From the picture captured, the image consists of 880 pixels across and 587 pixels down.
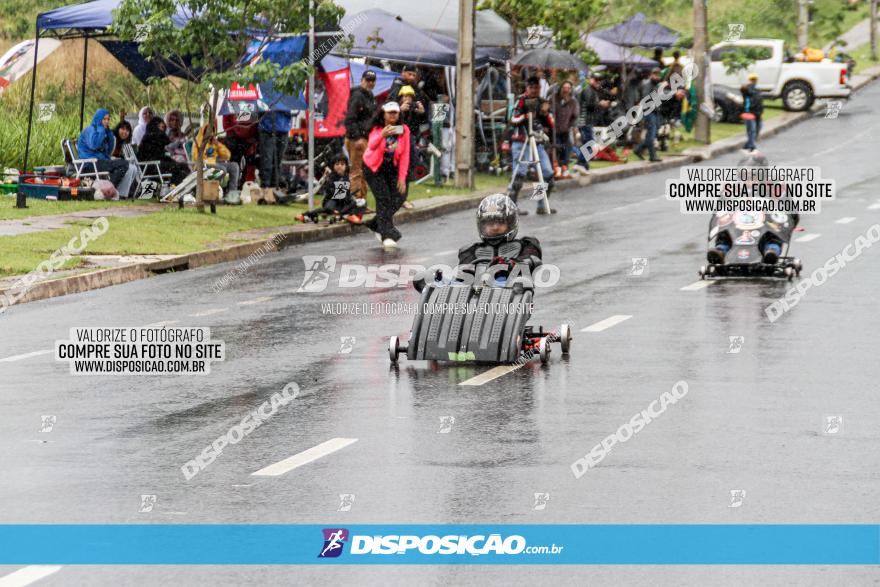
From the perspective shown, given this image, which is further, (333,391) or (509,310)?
(509,310)

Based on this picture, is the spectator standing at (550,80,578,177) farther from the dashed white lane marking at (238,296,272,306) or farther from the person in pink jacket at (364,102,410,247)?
the dashed white lane marking at (238,296,272,306)

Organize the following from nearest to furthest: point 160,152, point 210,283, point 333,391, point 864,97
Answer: point 333,391, point 210,283, point 160,152, point 864,97

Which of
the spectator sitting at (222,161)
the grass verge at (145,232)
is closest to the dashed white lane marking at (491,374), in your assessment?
the grass verge at (145,232)

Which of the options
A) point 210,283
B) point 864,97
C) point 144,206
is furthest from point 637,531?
point 864,97

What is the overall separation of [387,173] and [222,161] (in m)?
5.76

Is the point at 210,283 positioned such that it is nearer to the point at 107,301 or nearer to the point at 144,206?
the point at 107,301

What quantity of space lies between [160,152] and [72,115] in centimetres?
870

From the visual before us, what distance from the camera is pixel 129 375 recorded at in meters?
12.9

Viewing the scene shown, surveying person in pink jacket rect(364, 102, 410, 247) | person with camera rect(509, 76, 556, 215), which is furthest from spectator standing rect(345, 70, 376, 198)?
person in pink jacket rect(364, 102, 410, 247)

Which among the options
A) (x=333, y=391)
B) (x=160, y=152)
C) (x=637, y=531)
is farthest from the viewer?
(x=160, y=152)

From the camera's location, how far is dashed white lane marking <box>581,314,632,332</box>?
1485cm

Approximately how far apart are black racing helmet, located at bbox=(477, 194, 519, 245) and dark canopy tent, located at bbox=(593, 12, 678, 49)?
3187 cm

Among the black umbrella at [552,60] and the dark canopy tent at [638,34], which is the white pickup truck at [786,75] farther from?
the black umbrella at [552,60]

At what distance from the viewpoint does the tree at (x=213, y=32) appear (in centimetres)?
2405
